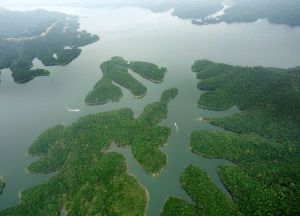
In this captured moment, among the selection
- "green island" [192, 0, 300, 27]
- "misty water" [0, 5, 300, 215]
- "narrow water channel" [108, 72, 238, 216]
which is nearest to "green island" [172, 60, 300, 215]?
"narrow water channel" [108, 72, 238, 216]

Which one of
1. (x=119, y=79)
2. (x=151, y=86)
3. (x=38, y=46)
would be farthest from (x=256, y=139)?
(x=38, y=46)

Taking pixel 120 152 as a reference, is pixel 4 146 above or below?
below

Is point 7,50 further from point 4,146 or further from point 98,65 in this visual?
point 4,146

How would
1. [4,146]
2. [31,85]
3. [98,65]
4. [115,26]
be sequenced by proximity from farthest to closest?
[115,26] → [98,65] → [31,85] → [4,146]

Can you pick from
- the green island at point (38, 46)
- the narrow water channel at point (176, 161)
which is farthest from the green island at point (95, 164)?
the green island at point (38, 46)

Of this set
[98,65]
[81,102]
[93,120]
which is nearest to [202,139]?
[93,120]
